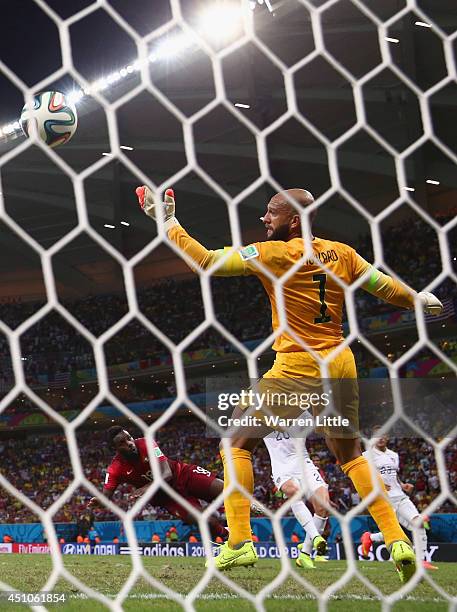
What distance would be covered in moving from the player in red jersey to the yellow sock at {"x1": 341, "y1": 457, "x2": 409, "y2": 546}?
100 inches

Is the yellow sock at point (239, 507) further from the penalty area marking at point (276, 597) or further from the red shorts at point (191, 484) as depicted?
the red shorts at point (191, 484)

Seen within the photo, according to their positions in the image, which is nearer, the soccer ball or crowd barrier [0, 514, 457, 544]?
the soccer ball

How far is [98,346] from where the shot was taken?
62.2 inches

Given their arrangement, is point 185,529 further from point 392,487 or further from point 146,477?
point 146,477

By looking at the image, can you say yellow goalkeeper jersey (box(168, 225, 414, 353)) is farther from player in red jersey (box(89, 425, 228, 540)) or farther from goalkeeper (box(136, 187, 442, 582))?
player in red jersey (box(89, 425, 228, 540))

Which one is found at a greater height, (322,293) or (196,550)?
(322,293)

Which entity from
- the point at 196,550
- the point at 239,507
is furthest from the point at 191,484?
the point at 196,550

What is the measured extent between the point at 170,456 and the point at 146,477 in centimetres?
1718

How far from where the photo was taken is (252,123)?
17578 mm

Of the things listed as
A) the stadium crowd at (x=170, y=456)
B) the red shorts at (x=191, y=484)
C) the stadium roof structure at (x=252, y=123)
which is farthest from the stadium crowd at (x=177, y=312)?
the red shorts at (x=191, y=484)

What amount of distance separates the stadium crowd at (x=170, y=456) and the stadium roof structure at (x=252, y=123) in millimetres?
6569

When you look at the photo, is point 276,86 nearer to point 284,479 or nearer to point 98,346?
point 284,479

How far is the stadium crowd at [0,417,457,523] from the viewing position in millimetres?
15570

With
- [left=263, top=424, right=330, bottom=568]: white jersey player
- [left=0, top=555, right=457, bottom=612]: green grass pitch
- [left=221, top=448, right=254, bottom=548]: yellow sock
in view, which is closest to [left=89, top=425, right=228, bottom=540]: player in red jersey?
[left=263, top=424, right=330, bottom=568]: white jersey player
